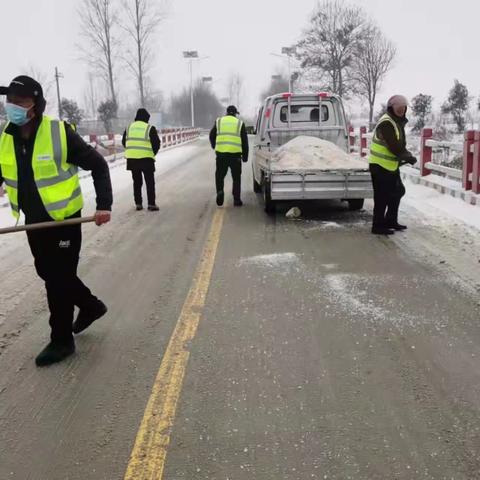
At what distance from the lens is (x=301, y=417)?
3.16 m

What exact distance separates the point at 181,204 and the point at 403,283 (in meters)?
6.03

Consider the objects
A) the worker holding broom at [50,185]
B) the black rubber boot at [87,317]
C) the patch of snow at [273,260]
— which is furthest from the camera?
the patch of snow at [273,260]

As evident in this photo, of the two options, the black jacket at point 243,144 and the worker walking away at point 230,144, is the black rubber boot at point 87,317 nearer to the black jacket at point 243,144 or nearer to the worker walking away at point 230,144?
the worker walking away at point 230,144

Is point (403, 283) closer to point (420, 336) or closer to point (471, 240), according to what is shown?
point (420, 336)

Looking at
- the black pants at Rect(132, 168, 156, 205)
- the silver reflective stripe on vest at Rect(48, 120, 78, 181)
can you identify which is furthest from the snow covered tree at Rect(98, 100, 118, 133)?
the silver reflective stripe on vest at Rect(48, 120, 78, 181)

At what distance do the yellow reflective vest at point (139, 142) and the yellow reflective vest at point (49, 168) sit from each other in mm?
6439

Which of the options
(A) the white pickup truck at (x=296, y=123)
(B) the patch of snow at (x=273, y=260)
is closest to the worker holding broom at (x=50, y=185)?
(B) the patch of snow at (x=273, y=260)

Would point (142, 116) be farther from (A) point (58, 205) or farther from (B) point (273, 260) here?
(A) point (58, 205)

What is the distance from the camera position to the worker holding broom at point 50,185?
371 centimetres

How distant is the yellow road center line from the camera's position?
109 inches

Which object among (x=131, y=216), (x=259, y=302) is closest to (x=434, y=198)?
(x=131, y=216)

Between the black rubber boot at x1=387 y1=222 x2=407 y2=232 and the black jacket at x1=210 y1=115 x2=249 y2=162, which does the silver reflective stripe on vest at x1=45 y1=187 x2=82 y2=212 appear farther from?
the black jacket at x1=210 y1=115 x2=249 y2=162

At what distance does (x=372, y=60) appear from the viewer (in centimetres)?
3594

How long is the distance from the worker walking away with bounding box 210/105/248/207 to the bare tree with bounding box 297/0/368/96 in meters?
28.8
